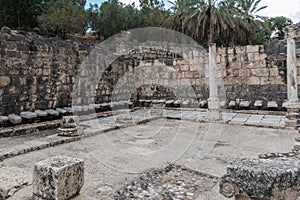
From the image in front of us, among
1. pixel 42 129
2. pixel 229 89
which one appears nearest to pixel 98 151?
pixel 42 129

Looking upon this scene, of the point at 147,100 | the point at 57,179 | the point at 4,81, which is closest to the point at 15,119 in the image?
the point at 4,81

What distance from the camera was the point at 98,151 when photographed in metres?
4.39

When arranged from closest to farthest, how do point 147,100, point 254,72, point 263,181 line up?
point 263,181 → point 254,72 → point 147,100

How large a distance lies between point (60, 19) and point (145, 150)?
15089 mm

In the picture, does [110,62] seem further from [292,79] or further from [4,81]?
[292,79]

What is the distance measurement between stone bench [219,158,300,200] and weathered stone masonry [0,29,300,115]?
5.71 meters

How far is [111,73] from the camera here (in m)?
9.73

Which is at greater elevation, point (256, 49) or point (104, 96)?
point (256, 49)

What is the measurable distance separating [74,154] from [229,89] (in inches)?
287

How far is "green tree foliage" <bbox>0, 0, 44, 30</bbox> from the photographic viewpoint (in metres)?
17.8

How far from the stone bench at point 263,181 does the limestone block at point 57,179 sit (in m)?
1.38

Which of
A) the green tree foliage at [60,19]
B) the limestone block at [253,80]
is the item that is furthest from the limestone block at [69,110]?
the green tree foliage at [60,19]

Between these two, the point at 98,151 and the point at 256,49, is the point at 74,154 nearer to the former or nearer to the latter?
the point at 98,151

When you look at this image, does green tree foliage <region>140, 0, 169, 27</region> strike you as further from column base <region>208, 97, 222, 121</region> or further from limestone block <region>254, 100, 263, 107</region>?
column base <region>208, 97, 222, 121</region>
